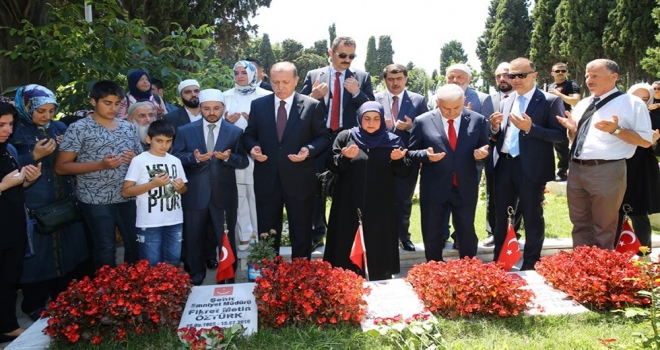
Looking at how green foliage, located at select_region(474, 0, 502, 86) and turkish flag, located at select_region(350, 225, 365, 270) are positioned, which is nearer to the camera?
turkish flag, located at select_region(350, 225, 365, 270)

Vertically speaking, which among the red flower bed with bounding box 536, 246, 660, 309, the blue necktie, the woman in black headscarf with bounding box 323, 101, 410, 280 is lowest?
the red flower bed with bounding box 536, 246, 660, 309

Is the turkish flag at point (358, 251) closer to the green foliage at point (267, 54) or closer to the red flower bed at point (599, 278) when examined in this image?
the red flower bed at point (599, 278)

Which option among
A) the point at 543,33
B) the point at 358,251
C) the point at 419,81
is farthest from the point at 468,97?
the point at 419,81

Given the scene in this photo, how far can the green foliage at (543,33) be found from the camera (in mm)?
32469

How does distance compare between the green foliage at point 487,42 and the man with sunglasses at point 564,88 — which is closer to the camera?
the man with sunglasses at point 564,88

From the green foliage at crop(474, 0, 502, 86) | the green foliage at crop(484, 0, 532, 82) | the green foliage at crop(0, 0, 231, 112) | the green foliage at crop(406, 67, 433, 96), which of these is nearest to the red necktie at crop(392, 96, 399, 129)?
the green foliage at crop(0, 0, 231, 112)

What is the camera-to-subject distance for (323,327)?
369cm

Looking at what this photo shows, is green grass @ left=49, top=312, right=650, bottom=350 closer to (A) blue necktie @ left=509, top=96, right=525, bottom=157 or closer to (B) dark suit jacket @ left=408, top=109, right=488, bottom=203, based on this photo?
(B) dark suit jacket @ left=408, top=109, right=488, bottom=203

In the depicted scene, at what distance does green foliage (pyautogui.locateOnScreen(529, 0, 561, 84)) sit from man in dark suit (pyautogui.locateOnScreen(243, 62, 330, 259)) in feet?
104

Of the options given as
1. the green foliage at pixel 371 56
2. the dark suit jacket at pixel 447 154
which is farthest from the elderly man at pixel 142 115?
the green foliage at pixel 371 56

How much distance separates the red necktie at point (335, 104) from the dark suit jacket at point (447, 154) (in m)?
1.02

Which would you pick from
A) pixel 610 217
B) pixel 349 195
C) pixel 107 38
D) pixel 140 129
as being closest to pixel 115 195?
pixel 140 129

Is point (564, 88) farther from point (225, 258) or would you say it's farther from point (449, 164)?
point (225, 258)

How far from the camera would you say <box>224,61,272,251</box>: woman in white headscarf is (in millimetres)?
5879
